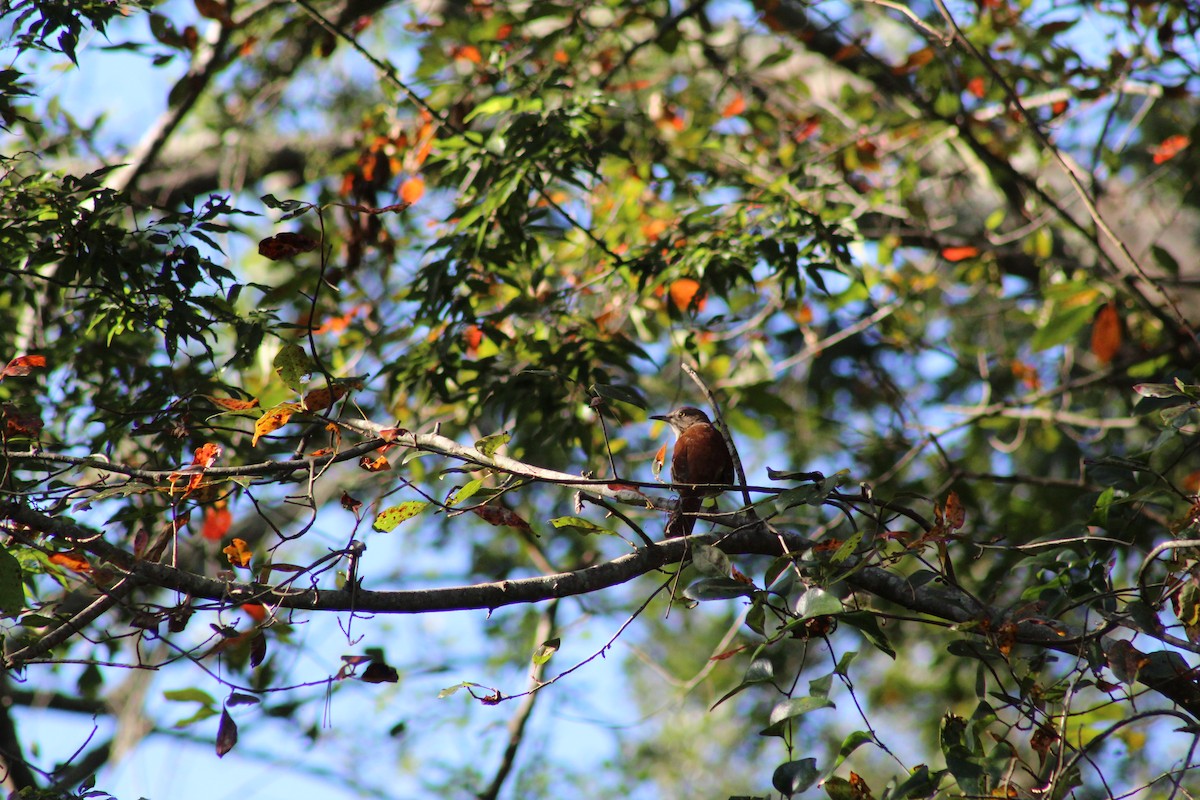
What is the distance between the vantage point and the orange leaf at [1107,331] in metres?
4.66

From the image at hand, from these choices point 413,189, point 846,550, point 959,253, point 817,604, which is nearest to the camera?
point 817,604

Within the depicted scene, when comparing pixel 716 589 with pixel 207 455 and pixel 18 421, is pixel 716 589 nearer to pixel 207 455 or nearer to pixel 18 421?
pixel 207 455

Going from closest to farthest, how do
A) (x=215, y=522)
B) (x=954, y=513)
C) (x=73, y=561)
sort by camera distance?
(x=73, y=561), (x=954, y=513), (x=215, y=522)

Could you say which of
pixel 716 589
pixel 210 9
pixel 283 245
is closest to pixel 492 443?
pixel 716 589

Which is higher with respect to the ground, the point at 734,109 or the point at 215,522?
the point at 734,109

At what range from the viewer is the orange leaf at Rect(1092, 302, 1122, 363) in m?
4.66

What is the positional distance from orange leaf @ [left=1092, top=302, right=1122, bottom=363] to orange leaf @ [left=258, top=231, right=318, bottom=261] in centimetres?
386

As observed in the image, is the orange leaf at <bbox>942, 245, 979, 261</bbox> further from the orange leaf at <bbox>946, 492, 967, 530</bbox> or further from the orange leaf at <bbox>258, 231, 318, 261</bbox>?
the orange leaf at <bbox>258, 231, 318, 261</bbox>

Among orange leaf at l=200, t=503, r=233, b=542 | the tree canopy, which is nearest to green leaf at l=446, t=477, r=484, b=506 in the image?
the tree canopy

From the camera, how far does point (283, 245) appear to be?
243 cm

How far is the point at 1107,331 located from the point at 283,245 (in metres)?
3.95

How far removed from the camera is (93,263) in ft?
8.73

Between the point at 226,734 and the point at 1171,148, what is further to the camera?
the point at 1171,148

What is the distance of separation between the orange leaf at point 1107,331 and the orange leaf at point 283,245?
386 cm
